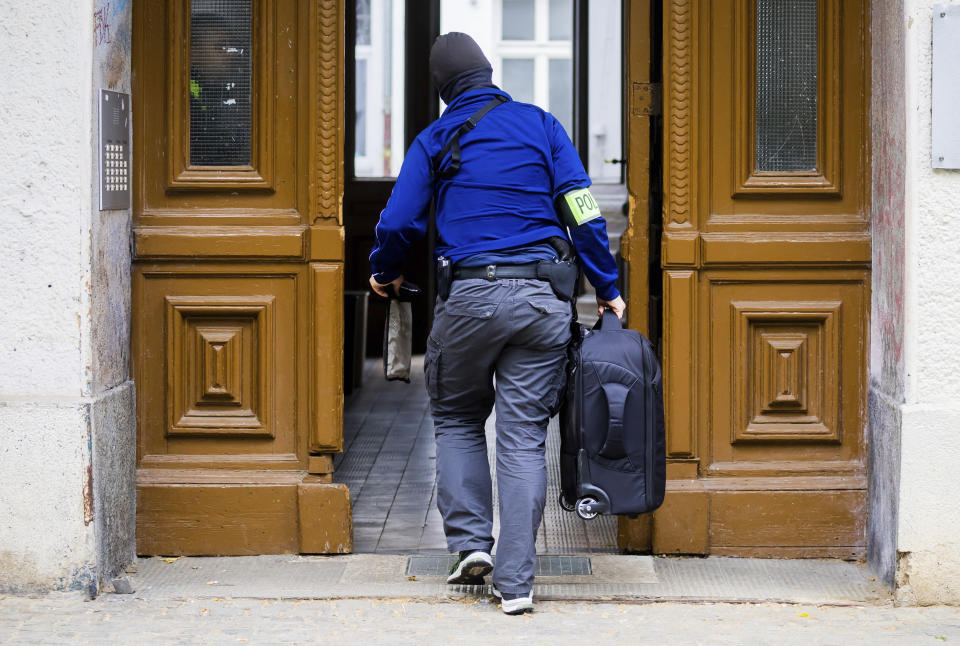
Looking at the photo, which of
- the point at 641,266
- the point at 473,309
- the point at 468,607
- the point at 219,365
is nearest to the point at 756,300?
the point at 641,266

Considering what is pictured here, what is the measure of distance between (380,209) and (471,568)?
20.3 ft

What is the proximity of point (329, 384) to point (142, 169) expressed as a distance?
107cm

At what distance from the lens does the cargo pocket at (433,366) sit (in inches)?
180

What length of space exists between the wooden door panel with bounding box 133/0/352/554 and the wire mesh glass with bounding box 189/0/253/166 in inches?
0.8

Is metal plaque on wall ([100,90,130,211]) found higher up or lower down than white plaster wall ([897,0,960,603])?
higher up

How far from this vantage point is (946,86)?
14.8ft

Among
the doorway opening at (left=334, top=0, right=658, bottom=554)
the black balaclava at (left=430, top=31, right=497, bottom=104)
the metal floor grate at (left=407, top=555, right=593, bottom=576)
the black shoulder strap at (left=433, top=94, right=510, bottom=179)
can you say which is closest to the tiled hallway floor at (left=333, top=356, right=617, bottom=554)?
the doorway opening at (left=334, top=0, right=658, bottom=554)

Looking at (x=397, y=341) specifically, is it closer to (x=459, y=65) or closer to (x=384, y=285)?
(x=384, y=285)

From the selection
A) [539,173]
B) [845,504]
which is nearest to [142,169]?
[539,173]

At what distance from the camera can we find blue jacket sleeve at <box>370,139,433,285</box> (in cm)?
452

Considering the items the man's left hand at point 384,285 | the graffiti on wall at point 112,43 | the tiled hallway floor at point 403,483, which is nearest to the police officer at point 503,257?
the man's left hand at point 384,285

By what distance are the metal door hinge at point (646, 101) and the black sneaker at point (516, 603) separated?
1.85 meters

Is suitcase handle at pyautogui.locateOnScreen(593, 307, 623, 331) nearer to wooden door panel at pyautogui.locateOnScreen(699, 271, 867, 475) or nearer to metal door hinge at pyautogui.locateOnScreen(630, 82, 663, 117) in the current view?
wooden door panel at pyautogui.locateOnScreen(699, 271, 867, 475)

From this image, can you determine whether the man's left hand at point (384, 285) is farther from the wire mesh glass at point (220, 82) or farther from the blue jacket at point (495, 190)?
the wire mesh glass at point (220, 82)
